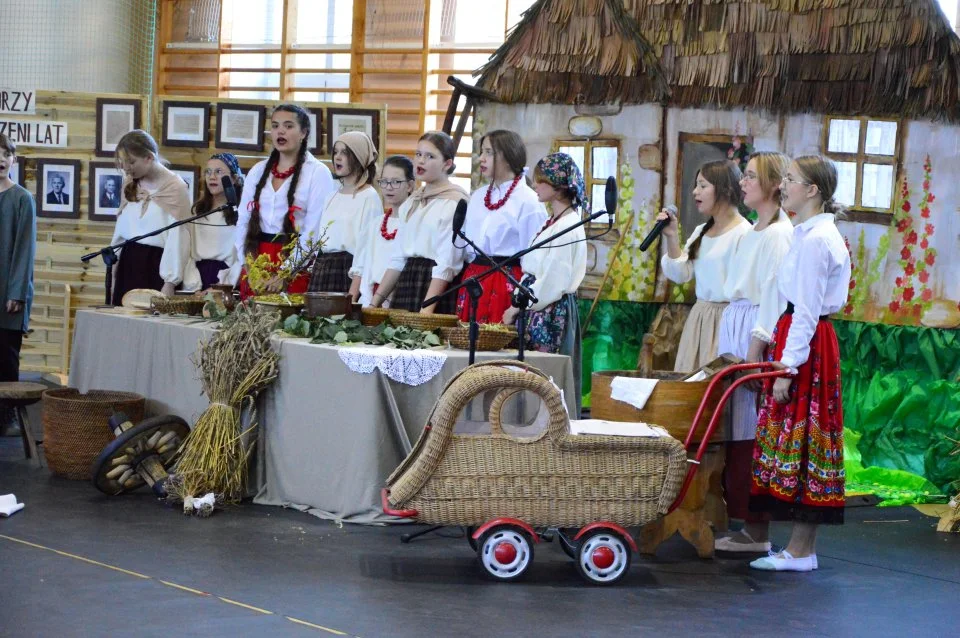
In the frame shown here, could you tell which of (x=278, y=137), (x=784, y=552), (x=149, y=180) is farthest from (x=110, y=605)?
(x=149, y=180)

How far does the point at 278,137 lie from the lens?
6.52 meters

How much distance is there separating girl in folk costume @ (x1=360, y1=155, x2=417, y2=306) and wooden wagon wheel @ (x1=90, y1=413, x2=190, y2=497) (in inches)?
53.5

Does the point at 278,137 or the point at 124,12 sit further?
the point at 124,12

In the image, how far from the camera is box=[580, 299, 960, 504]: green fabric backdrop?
5992mm

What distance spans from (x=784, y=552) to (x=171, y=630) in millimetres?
2125

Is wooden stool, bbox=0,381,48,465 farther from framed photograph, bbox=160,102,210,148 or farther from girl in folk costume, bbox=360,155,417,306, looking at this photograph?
framed photograph, bbox=160,102,210,148

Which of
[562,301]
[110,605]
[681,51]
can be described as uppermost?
[681,51]

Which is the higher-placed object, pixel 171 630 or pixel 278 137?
pixel 278 137

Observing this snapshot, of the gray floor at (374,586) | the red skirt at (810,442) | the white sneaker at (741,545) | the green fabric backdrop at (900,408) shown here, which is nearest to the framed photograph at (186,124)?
the gray floor at (374,586)

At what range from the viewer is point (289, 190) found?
655 cm

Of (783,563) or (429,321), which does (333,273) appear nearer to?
(429,321)

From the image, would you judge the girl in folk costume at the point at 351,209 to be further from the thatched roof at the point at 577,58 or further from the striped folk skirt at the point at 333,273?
the thatched roof at the point at 577,58

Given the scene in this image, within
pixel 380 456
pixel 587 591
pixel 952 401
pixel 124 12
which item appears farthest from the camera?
pixel 124 12

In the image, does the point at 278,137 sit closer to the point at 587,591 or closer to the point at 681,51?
the point at 681,51
